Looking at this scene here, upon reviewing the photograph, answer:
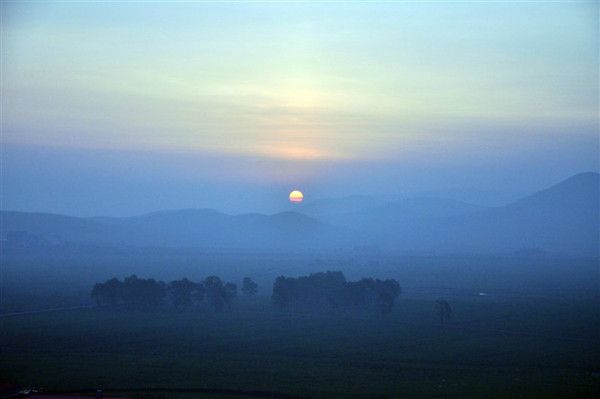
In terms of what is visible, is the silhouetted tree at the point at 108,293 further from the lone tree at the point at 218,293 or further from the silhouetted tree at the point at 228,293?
the silhouetted tree at the point at 228,293

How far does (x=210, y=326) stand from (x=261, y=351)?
10737 millimetres

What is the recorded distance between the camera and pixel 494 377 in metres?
40.3

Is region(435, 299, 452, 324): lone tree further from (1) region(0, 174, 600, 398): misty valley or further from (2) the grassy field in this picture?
(2) the grassy field

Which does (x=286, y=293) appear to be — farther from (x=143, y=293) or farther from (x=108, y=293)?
(x=108, y=293)

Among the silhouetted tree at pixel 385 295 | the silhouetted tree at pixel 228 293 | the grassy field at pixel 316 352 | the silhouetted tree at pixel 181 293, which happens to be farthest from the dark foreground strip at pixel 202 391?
the silhouetted tree at pixel 181 293

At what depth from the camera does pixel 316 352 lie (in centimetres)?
4747

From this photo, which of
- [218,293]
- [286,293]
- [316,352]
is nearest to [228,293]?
[218,293]

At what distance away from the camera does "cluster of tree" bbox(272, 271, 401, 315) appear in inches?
2665

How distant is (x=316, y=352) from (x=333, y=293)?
21.9 metres

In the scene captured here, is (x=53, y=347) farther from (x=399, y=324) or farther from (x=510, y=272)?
(x=510, y=272)

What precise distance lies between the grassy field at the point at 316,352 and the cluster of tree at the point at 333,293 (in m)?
2.03

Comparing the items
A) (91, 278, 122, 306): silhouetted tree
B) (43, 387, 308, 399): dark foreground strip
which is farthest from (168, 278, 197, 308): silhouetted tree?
(43, 387, 308, 399): dark foreground strip

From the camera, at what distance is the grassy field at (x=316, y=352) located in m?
38.2

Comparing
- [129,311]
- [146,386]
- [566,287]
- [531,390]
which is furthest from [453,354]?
[566,287]
